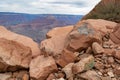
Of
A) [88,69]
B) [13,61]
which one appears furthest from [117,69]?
[13,61]

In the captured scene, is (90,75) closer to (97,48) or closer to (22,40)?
(97,48)

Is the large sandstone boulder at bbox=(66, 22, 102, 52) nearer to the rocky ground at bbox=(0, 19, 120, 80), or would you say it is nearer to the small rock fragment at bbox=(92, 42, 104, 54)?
the rocky ground at bbox=(0, 19, 120, 80)

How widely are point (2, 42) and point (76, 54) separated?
2360 mm

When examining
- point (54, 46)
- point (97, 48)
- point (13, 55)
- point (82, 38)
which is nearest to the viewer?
point (97, 48)

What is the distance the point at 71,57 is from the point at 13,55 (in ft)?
5.94

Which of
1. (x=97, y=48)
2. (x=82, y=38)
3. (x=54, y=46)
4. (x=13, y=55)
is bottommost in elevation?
(x=13, y=55)

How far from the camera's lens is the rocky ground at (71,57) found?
931cm

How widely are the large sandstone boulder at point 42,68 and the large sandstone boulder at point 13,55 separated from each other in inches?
15.2

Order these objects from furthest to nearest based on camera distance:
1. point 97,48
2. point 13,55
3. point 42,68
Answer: point 13,55
point 42,68
point 97,48

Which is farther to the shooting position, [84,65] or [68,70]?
[68,70]

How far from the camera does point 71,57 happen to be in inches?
394

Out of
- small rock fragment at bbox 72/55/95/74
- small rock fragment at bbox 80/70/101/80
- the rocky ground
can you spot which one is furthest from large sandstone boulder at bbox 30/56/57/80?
small rock fragment at bbox 80/70/101/80

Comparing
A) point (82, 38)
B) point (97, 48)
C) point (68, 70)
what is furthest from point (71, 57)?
point (97, 48)

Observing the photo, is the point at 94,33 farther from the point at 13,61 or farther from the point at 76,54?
the point at 13,61
